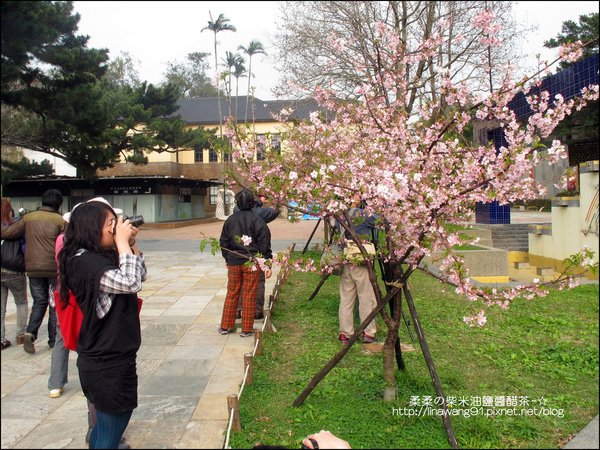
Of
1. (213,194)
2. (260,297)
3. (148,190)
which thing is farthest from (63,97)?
(213,194)

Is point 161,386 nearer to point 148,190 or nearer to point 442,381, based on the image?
point 442,381

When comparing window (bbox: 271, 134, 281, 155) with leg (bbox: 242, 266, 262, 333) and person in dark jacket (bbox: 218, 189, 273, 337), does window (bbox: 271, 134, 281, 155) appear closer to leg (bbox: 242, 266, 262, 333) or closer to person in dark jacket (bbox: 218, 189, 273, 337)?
person in dark jacket (bbox: 218, 189, 273, 337)

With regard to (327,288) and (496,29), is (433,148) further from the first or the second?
(327,288)

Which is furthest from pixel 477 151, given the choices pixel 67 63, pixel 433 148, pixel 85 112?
pixel 85 112

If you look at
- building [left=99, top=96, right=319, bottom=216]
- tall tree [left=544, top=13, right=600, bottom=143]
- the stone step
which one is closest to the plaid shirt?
the stone step

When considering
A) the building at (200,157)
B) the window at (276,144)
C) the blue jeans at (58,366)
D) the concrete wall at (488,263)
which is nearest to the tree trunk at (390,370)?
the blue jeans at (58,366)

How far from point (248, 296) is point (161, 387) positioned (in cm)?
168

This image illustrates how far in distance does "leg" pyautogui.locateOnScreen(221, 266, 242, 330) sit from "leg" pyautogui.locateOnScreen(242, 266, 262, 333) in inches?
3.9

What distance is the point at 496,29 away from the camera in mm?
4770

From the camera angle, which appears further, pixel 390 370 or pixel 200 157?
pixel 200 157

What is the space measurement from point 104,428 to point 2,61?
2.02 m

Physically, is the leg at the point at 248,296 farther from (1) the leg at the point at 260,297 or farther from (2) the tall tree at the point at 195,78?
(2) the tall tree at the point at 195,78

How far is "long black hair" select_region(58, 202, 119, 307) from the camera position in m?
2.54

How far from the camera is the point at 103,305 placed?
2.50 metres
